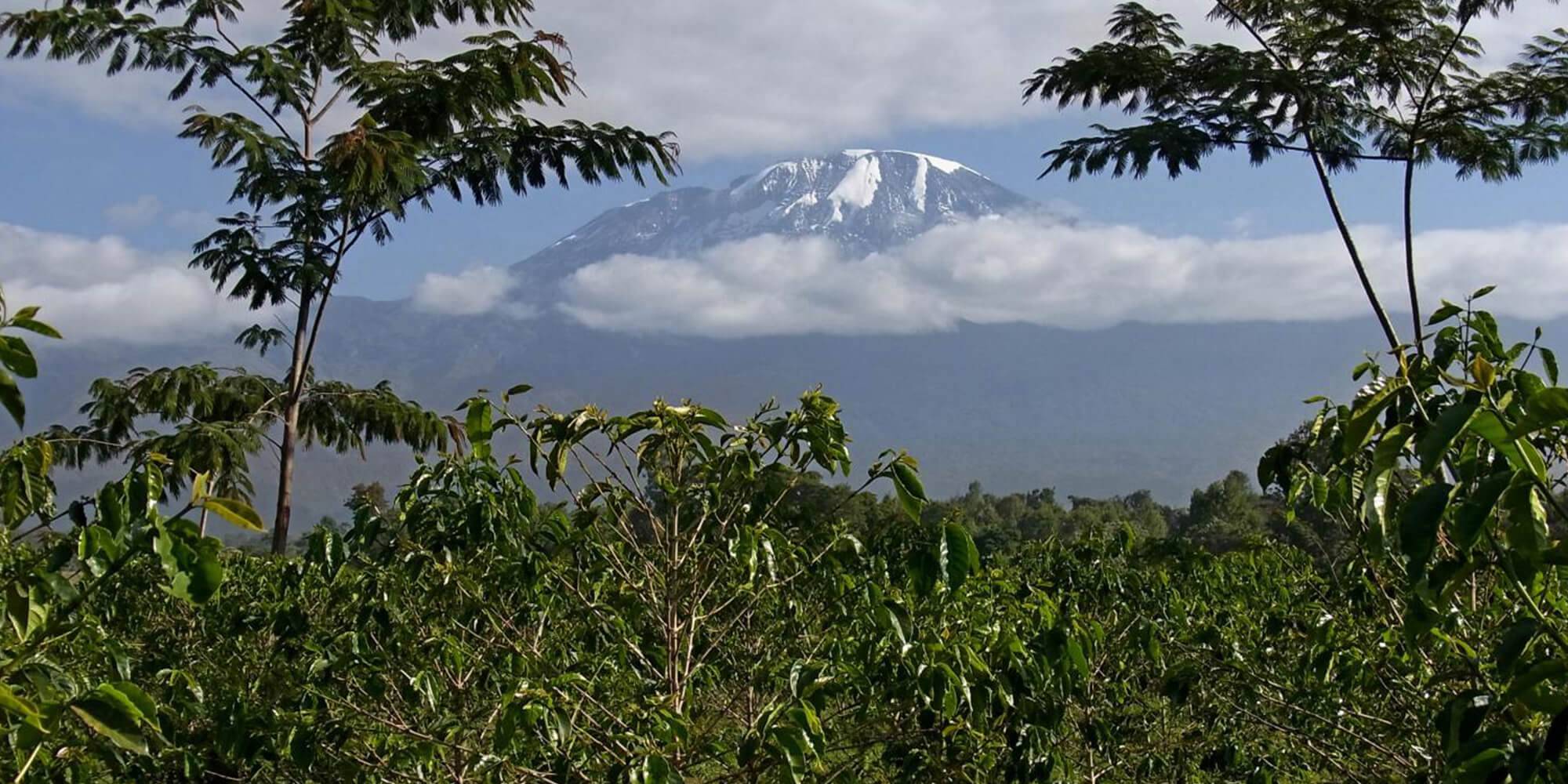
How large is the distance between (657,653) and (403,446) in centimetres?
765

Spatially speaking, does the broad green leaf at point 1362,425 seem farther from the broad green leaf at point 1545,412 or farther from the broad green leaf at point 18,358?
the broad green leaf at point 18,358

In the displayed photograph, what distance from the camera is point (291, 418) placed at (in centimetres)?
931

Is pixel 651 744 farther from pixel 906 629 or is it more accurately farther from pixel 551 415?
pixel 551 415

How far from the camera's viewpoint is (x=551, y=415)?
307cm

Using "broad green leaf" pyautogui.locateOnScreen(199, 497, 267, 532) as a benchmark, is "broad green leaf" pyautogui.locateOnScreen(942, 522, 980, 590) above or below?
below

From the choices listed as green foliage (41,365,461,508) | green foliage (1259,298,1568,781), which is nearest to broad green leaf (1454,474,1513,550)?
green foliage (1259,298,1568,781)

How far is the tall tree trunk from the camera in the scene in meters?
9.20

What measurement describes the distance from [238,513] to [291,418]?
324 inches

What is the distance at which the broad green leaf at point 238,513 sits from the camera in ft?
5.25

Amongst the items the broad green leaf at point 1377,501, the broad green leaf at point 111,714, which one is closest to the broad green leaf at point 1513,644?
the broad green leaf at point 1377,501

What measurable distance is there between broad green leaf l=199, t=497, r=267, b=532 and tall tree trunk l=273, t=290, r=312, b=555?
7.96 m

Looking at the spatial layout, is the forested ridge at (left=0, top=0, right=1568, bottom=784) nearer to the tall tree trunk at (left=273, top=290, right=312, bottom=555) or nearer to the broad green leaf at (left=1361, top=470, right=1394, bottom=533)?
the broad green leaf at (left=1361, top=470, right=1394, bottom=533)

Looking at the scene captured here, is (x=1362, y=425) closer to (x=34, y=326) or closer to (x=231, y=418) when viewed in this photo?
(x=34, y=326)

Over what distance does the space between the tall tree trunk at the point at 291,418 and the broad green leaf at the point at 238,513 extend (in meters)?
7.96
